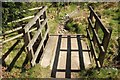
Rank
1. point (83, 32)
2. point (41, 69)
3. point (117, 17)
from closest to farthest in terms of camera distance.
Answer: point (41, 69), point (83, 32), point (117, 17)

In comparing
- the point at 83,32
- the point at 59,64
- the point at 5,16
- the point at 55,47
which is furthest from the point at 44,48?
the point at 83,32

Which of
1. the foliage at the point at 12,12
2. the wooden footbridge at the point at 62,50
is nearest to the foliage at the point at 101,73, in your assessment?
the wooden footbridge at the point at 62,50

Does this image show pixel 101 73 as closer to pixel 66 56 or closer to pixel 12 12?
pixel 66 56

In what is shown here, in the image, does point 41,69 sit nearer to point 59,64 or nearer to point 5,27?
point 59,64

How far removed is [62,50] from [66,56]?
20.1 inches

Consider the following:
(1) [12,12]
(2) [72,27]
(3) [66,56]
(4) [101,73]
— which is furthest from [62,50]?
(2) [72,27]

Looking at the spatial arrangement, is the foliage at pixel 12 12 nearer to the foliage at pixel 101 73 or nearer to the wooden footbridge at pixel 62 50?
the wooden footbridge at pixel 62 50

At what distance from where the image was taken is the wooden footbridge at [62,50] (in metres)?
5.65

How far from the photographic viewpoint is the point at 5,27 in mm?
8711

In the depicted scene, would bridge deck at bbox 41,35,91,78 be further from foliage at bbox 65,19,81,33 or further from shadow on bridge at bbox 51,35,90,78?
foliage at bbox 65,19,81,33

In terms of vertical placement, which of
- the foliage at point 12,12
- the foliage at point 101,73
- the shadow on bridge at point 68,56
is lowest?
the shadow on bridge at point 68,56

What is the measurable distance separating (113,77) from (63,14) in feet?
22.9

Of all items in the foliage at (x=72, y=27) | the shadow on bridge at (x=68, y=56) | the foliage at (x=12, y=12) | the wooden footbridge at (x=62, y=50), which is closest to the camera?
the wooden footbridge at (x=62, y=50)

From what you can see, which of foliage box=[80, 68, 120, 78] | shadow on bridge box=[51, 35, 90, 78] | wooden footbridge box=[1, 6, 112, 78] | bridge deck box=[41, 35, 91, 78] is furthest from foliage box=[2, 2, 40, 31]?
foliage box=[80, 68, 120, 78]
